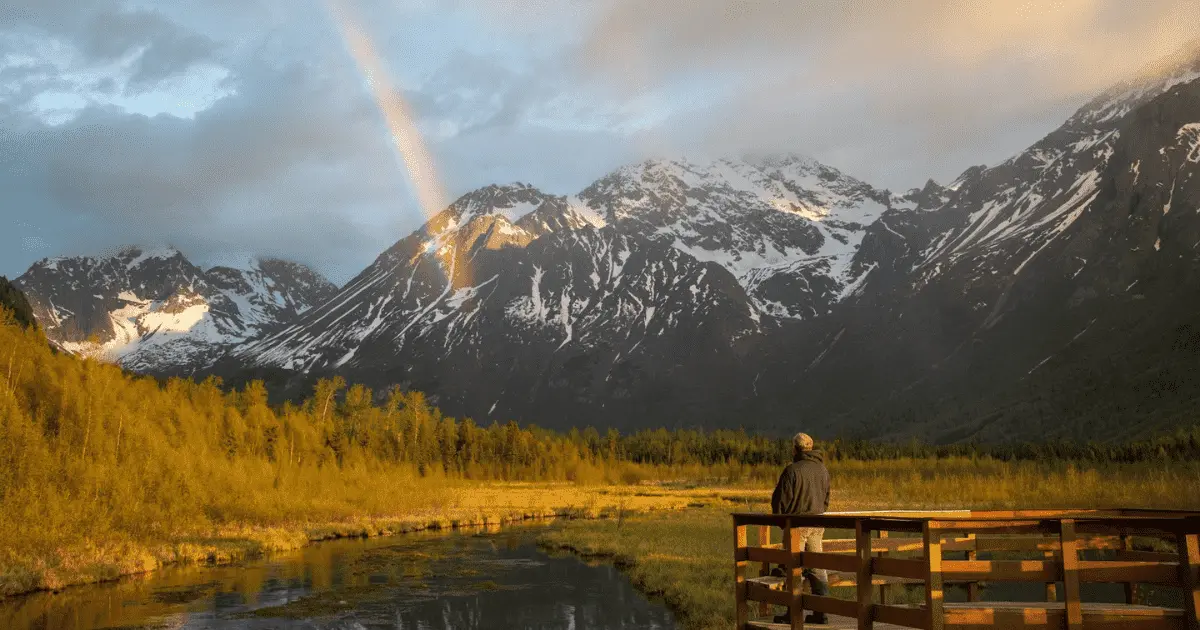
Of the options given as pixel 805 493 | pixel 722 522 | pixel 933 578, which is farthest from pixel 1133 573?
pixel 722 522

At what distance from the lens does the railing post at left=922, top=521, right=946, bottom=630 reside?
13477 millimetres

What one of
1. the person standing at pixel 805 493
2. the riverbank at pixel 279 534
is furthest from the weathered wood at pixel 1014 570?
the riverbank at pixel 279 534

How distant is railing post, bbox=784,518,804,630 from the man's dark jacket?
3.64ft

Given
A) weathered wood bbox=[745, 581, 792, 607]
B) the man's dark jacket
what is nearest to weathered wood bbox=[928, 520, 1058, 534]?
weathered wood bbox=[745, 581, 792, 607]

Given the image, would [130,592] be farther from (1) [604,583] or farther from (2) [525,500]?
(2) [525,500]

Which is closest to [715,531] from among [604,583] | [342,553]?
[604,583]

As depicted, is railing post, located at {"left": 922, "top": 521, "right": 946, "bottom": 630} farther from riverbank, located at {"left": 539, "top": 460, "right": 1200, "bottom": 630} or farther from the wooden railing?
riverbank, located at {"left": 539, "top": 460, "right": 1200, "bottom": 630}

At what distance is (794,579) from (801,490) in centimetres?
215

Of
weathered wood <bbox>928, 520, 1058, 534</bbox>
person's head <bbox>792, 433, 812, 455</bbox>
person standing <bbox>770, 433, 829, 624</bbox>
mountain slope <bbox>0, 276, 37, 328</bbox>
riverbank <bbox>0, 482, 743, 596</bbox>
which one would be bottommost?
riverbank <bbox>0, 482, 743, 596</bbox>

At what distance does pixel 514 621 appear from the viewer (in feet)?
108

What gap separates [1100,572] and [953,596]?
23418 millimetres

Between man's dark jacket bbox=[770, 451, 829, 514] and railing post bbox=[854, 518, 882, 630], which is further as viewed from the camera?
man's dark jacket bbox=[770, 451, 829, 514]

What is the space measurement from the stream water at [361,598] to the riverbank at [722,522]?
145 centimetres

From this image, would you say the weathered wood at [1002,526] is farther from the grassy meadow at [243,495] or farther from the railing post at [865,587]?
the grassy meadow at [243,495]
